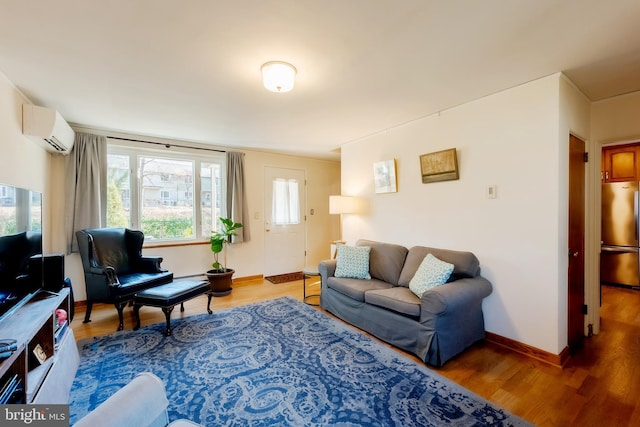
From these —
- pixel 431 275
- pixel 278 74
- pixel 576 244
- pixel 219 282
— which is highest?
pixel 278 74

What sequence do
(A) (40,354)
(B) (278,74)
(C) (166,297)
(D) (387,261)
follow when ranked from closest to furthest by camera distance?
(A) (40,354), (B) (278,74), (C) (166,297), (D) (387,261)

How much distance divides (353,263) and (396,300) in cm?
87

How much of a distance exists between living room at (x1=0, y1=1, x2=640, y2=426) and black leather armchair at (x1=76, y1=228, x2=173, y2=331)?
604mm

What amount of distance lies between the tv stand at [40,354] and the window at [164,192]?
6.52ft

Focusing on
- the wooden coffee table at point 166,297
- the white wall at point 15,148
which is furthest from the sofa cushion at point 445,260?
the white wall at point 15,148

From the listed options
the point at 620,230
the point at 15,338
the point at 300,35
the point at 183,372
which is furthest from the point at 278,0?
the point at 620,230

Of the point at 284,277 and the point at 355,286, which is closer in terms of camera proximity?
the point at 355,286

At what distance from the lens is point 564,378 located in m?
2.04

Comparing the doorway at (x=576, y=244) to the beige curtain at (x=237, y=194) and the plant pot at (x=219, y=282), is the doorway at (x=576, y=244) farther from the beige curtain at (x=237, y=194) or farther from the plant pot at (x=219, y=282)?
the beige curtain at (x=237, y=194)

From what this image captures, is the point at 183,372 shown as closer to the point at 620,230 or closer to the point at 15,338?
the point at 15,338

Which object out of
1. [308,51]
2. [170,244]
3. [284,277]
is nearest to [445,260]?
[308,51]

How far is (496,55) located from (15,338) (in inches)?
129

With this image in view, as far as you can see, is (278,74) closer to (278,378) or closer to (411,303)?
(411,303)

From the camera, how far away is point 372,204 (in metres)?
3.90
